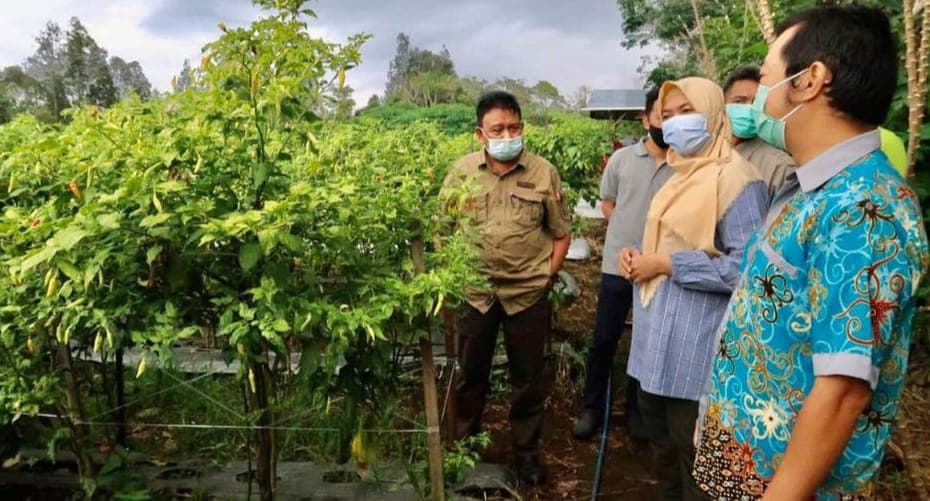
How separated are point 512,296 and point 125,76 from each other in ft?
79.2

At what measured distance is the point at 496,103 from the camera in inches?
117

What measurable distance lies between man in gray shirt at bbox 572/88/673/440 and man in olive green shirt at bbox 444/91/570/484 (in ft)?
1.55

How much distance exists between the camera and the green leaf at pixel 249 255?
1472 mm

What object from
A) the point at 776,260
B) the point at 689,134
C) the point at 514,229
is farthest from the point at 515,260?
the point at 776,260

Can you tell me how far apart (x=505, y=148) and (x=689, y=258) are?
1199 mm

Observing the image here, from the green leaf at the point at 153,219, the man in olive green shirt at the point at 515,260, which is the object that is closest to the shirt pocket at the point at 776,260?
the green leaf at the point at 153,219

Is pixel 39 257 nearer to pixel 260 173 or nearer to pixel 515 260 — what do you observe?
pixel 260 173

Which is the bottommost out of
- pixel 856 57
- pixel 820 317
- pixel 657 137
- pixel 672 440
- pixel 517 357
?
pixel 672 440

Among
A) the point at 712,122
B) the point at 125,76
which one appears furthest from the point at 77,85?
the point at 712,122

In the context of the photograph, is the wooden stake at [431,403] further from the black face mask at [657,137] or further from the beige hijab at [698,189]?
the black face mask at [657,137]

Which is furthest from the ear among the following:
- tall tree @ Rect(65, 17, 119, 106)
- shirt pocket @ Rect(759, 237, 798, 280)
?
tall tree @ Rect(65, 17, 119, 106)

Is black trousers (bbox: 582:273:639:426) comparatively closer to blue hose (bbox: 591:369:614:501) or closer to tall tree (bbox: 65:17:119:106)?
blue hose (bbox: 591:369:614:501)

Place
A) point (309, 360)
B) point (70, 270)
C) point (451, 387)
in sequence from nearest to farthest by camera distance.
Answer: point (70, 270)
point (309, 360)
point (451, 387)

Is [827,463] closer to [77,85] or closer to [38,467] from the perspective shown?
[38,467]
